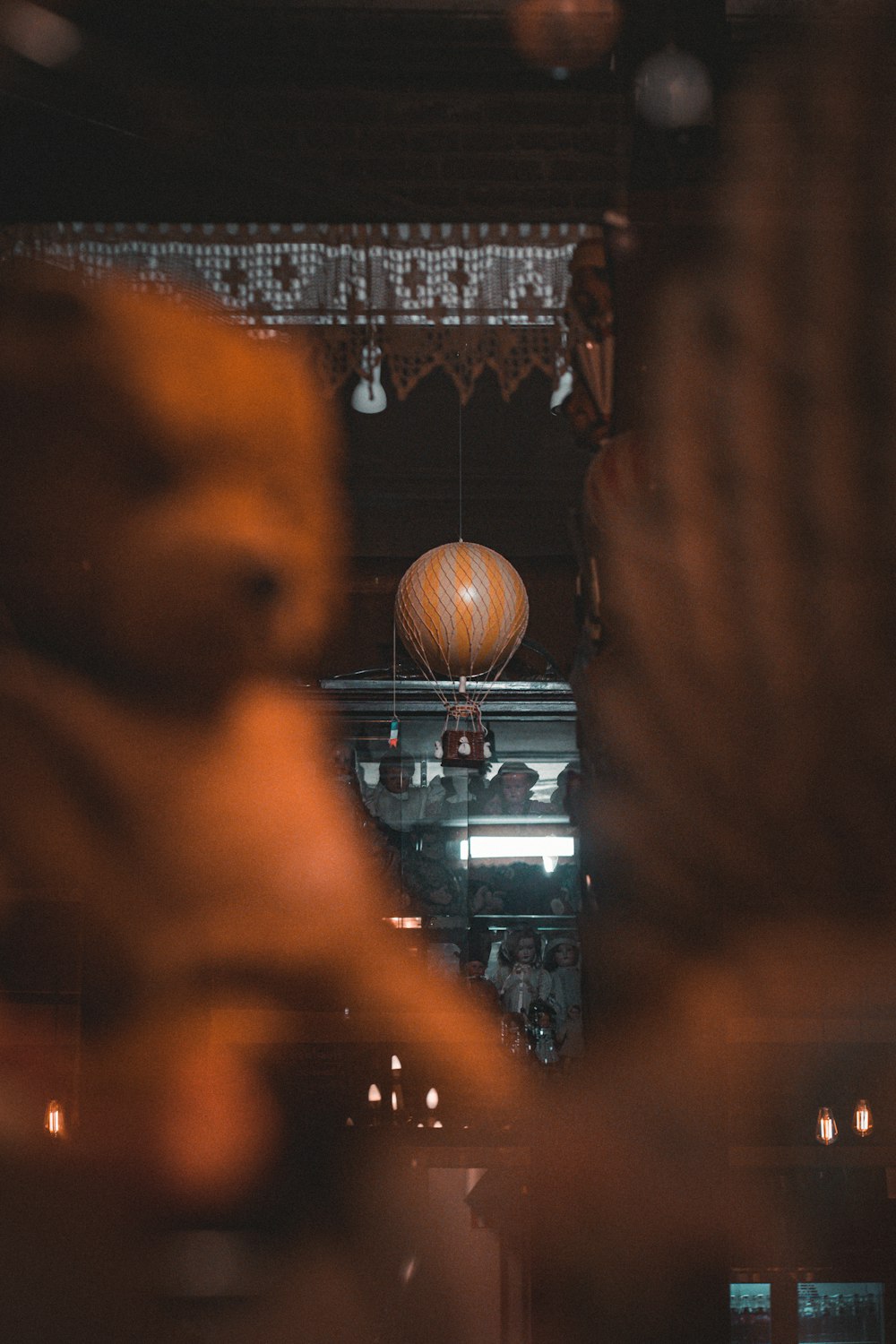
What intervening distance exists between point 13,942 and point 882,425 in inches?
122

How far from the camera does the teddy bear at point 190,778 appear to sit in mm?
3611

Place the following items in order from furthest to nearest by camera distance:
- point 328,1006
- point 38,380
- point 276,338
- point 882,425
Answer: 1. point 328,1006
2. point 38,380
3. point 276,338
4. point 882,425

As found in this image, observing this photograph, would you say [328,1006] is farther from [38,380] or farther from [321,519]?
[38,380]

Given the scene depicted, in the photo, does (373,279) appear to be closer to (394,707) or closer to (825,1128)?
(394,707)

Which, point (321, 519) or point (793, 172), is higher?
point (321, 519)

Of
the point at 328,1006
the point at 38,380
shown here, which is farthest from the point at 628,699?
the point at 328,1006

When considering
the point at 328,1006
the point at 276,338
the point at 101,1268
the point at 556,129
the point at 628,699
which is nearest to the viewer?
the point at 628,699

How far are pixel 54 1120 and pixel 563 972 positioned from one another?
66.0 inches

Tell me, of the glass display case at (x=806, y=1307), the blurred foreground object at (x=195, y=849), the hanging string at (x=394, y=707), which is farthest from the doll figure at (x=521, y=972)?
the glass display case at (x=806, y=1307)

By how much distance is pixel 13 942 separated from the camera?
12.0 ft

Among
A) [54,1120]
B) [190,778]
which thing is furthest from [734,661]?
[54,1120]

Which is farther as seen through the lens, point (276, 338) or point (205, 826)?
point (205, 826)

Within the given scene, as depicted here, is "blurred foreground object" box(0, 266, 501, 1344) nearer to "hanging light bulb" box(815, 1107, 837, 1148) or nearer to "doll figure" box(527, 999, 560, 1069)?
"doll figure" box(527, 999, 560, 1069)

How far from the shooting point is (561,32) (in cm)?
212
